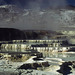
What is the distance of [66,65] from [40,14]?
64.9 metres

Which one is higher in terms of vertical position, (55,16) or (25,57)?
(55,16)

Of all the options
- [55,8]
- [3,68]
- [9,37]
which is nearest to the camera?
[3,68]

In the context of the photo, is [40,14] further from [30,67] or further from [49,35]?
[30,67]

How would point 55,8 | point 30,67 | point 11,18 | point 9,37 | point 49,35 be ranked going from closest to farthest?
1. point 30,67
2. point 9,37
3. point 49,35
4. point 11,18
5. point 55,8

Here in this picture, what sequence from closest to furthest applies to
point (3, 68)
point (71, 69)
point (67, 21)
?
point (3, 68), point (71, 69), point (67, 21)

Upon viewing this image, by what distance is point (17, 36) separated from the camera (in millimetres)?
36188

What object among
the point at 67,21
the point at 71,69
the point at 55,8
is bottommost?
the point at 71,69

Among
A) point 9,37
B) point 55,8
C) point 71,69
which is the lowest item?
point 71,69

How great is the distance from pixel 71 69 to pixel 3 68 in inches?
185

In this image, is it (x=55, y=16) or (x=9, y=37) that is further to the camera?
(x=55, y=16)

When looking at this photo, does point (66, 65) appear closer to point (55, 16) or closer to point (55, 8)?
point (55, 16)

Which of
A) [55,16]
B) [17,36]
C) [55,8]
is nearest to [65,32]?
[17,36]

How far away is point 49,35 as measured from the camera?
126ft

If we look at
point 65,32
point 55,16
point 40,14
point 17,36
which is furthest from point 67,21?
point 17,36
